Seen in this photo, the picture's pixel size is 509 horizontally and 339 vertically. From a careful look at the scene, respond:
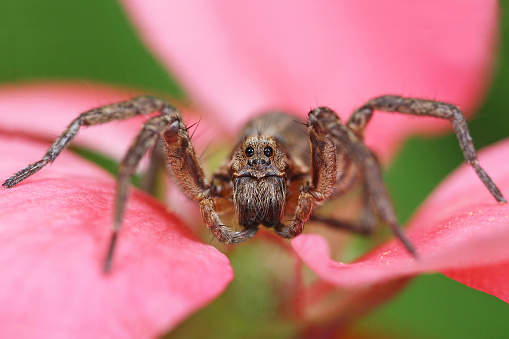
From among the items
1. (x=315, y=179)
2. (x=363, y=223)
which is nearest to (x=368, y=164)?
(x=315, y=179)

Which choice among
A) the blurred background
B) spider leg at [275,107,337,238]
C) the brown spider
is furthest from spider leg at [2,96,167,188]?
the blurred background

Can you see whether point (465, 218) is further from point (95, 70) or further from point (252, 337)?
point (95, 70)

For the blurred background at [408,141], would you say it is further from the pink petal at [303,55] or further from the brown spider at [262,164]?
the brown spider at [262,164]

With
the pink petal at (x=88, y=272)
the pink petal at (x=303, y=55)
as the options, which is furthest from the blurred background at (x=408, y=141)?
the pink petal at (x=88, y=272)

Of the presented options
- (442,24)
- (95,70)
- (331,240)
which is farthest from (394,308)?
(95,70)

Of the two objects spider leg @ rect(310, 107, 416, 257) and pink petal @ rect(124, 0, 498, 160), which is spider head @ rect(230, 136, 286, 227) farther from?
pink petal @ rect(124, 0, 498, 160)
